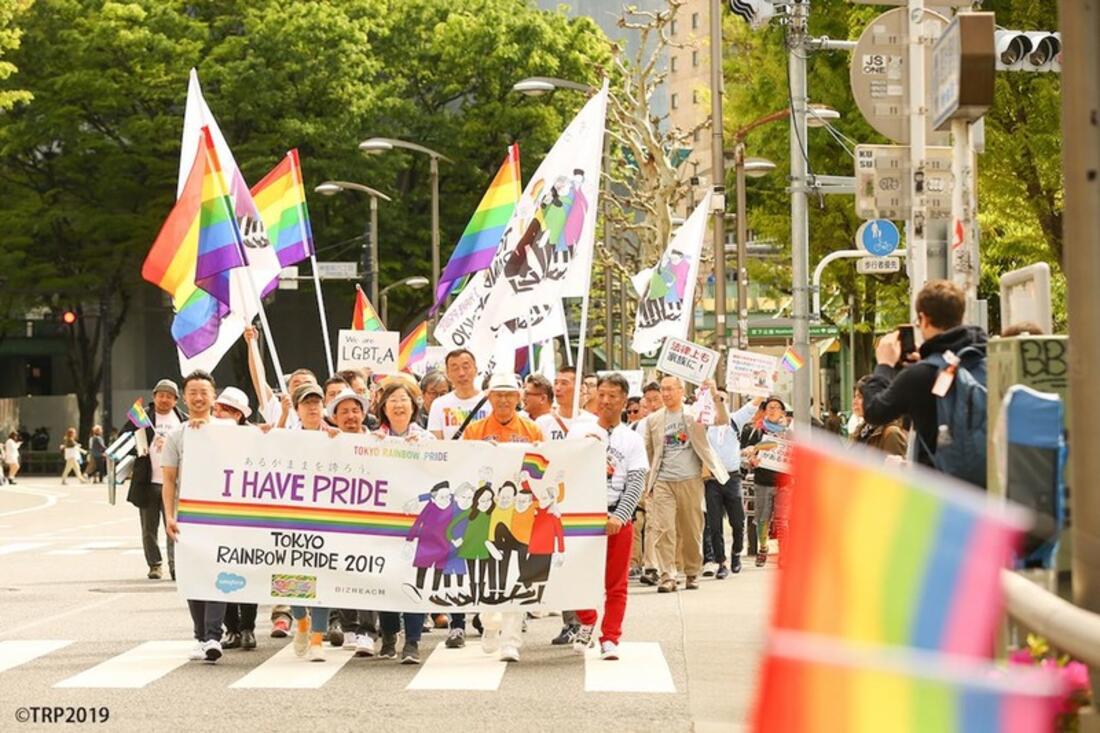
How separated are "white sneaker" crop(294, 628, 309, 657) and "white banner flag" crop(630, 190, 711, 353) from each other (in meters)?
10.5

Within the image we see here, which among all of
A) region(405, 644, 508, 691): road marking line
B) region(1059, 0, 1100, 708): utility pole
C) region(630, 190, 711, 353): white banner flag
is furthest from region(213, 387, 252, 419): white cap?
region(630, 190, 711, 353): white banner flag

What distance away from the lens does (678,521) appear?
17.4 meters

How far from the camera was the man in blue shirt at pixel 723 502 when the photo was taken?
1925 centimetres

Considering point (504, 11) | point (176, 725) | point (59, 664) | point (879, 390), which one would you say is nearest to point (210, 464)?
point (59, 664)

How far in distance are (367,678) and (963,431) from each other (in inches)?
171

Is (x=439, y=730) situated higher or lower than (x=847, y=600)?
lower

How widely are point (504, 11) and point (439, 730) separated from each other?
56.5 m

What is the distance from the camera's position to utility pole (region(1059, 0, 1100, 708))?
18.1ft

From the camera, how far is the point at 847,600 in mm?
2168

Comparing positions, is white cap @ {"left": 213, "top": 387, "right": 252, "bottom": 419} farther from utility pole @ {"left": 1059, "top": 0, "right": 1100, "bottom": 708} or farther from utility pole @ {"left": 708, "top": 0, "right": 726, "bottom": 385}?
utility pole @ {"left": 708, "top": 0, "right": 726, "bottom": 385}

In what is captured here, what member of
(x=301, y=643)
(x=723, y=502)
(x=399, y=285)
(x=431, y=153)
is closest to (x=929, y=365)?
(x=301, y=643)

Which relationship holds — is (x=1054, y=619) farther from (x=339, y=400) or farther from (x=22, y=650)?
(x=22, y=650)

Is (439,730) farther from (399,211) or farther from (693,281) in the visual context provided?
(399,211)

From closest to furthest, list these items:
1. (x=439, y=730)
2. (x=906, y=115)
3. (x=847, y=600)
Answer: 1. (x=847, y=600)
2. (x=439, y=730)
3. (x=906, y=115)
